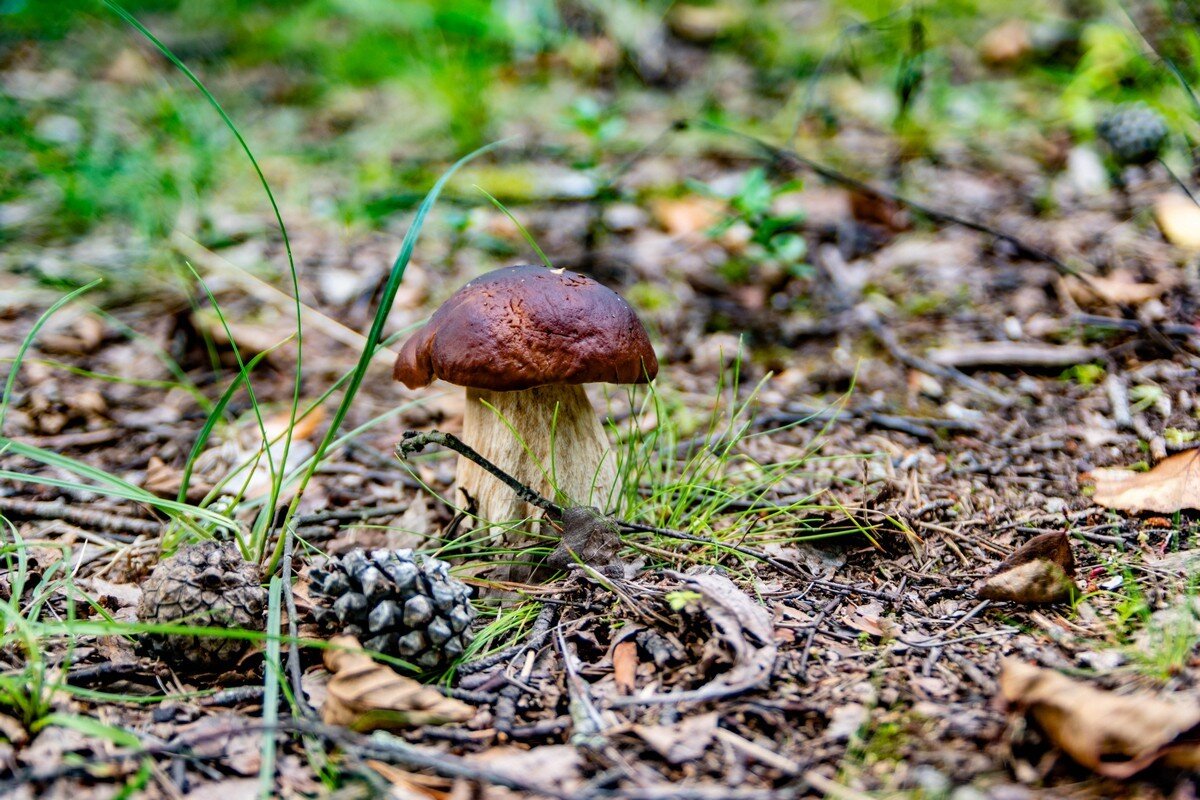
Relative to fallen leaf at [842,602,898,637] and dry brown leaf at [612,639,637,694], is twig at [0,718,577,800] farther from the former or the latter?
fallen leaf at [842,602,898,637]

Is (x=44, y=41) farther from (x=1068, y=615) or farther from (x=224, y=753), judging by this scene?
(x=1068, y=615)

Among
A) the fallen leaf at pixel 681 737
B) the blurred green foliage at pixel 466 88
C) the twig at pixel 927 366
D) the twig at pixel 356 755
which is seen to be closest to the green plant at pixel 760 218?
the blurred green foliage at pixel 466 88

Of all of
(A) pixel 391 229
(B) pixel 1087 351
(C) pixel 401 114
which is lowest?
(B) pixel 1087 351


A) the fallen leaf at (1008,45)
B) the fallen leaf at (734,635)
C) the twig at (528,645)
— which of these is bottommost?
the twig at (528,645)

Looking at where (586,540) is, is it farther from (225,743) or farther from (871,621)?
(225,743)

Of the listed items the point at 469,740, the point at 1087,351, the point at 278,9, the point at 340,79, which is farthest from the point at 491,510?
the point at 278,9

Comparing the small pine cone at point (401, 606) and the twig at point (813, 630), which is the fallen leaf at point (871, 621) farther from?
the small pine cone at point (401, 606)

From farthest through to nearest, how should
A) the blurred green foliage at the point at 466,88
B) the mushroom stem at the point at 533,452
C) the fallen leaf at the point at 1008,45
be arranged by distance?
the fallen leaf at the point at 1008,45 → the blurred green foliage at the point at 466,88 → the mushroom stem at the point at 533,452
